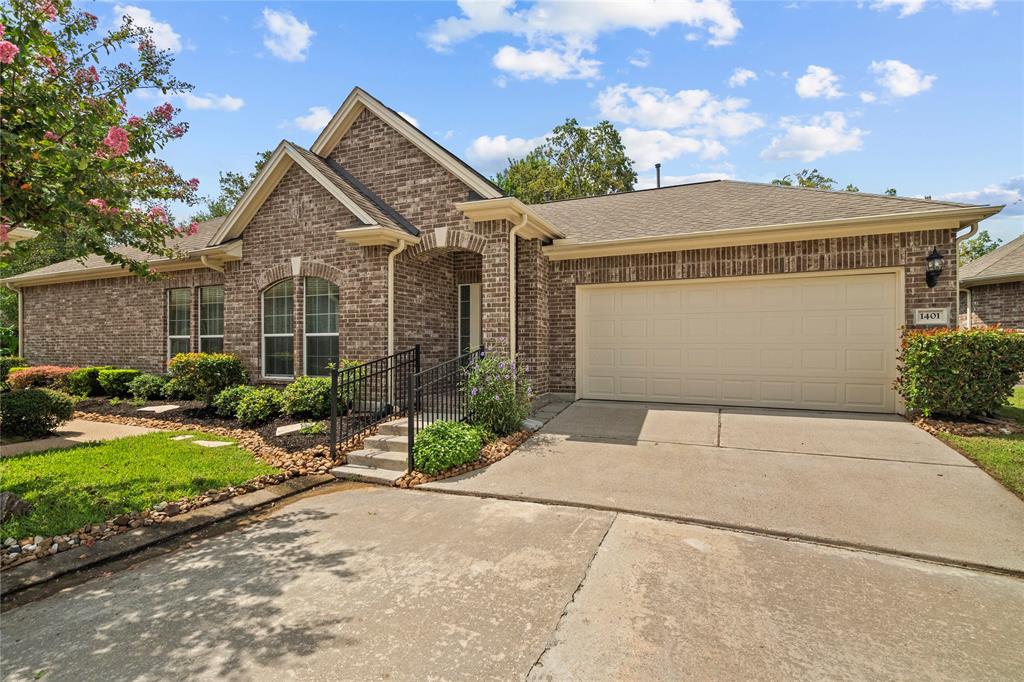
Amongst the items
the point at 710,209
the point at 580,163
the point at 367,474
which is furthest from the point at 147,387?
the point at 580,163

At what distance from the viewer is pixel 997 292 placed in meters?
13.6

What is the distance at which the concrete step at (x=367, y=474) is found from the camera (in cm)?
564

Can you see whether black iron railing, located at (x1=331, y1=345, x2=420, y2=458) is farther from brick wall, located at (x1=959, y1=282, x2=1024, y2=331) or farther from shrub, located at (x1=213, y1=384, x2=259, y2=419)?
brick wall, located at (x1=959, y1=282, x2=1024, y2=331)

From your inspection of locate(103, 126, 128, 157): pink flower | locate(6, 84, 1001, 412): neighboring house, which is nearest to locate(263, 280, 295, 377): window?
locate(6, 84, 1001, 412): neighboring house

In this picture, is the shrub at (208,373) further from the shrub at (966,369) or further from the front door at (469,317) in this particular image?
the shrub at (966,369)

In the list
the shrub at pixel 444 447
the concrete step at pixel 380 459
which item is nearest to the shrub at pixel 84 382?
the concrete step at pixel 380 459

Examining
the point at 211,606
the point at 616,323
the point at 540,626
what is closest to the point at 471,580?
the point at 540,626

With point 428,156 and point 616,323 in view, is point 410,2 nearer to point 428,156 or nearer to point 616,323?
point 428,156

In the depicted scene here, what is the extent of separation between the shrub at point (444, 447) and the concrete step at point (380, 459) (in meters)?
0.22

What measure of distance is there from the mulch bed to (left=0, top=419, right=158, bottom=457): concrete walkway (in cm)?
539

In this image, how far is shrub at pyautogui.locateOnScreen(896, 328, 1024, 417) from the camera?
672 cm

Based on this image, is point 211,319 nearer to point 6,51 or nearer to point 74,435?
point 74,435

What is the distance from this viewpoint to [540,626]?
106 inches

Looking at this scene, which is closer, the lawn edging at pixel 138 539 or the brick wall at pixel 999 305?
the lawn edging at pixel 138 539
